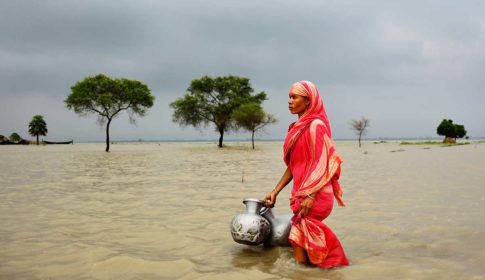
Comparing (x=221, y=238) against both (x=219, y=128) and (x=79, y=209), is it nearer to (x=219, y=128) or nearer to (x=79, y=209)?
(x=79, y=209)

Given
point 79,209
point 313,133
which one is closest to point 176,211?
point 79,209

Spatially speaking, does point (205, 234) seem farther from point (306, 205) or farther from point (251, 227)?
point (306, 205)

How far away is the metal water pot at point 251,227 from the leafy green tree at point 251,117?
1855 inches

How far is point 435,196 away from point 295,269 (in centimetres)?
623

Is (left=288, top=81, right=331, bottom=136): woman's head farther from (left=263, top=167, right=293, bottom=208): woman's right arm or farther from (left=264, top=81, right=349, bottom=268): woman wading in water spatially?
(left=263, top=167, right=293, bottom=208): woman's right arm

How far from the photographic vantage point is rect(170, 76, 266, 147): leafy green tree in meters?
56.4

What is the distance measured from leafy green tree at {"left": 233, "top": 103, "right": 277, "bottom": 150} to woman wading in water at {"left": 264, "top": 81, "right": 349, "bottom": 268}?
47.4 meters

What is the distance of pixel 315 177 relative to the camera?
4012mm

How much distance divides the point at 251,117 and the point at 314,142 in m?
48.1

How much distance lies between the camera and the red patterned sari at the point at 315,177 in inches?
159

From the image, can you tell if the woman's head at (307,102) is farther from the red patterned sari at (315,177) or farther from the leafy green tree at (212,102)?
the leafy green tree at (212,102)

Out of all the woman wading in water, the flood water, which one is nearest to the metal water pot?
the flood water

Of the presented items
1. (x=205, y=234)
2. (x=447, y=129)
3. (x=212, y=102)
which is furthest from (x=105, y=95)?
(x=447, y=129)

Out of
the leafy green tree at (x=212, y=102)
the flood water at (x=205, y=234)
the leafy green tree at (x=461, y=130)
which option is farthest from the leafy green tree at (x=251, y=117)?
the leafy green tree at (x=461, y=130)
